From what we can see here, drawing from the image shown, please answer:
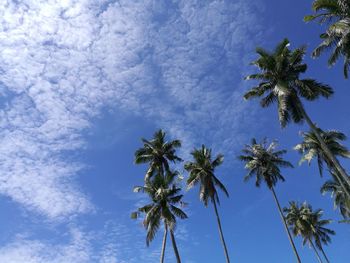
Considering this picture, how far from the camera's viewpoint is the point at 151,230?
32.7 meters

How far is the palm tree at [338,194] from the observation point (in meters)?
48.1

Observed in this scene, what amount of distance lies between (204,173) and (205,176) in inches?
14.5

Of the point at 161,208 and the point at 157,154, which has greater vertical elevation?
the point at 157,154

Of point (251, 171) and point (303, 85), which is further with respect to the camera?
point (251, 171)

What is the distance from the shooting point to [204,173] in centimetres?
3788

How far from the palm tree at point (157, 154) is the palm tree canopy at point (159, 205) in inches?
154

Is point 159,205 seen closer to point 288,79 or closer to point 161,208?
point 161,208

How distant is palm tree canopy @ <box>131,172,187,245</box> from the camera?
108ft

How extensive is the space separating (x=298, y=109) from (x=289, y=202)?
29679 millimetres

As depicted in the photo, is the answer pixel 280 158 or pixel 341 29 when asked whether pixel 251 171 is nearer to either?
pixel 280 158

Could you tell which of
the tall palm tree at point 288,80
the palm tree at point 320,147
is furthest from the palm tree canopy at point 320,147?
the tall palm tree at point 288,80

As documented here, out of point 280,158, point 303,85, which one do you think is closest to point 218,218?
point 280,158

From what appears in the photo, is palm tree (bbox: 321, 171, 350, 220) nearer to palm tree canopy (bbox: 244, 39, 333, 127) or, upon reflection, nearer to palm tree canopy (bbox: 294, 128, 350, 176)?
palm tree canopy (bbox: 294, 128, 350, 176)

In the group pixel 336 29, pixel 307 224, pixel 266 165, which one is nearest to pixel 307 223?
pixel 307 224
